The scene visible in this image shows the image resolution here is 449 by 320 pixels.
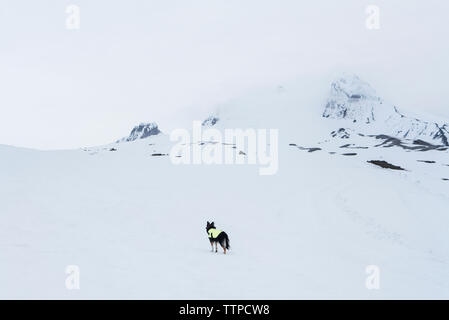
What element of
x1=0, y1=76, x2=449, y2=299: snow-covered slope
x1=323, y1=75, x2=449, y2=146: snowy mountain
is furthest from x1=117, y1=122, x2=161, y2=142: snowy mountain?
x1=0, y1=76, x2=449, y2=299: snow-covered slope

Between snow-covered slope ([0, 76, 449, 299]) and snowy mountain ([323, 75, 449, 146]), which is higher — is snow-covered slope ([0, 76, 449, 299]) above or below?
below

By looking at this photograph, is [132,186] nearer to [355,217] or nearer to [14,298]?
[355,217]

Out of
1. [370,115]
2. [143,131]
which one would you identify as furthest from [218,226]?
[143,131]

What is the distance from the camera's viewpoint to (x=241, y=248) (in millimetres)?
14352

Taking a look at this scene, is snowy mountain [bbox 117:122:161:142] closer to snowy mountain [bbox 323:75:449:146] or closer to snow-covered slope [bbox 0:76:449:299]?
snowy mountain [bbox 323:75:449:146]

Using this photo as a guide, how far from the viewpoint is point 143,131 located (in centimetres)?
18125

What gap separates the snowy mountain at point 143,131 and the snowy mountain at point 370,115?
102 meters

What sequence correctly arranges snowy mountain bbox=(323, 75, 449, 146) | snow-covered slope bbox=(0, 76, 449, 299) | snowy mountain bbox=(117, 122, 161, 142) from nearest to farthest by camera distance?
1. snow-covered slope bbox=(0, 76, 449, 299)
2. snowy mountain bbox=(323, 75, 449, 146)
3. snowy mountain bbox=(117, 122, 161, 142)

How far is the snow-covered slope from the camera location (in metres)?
8.51

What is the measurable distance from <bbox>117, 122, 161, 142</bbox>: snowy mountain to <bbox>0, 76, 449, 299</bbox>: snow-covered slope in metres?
147

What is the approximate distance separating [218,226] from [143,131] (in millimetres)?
171051

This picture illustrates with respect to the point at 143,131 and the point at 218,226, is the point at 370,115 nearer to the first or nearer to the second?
the point at 218,226

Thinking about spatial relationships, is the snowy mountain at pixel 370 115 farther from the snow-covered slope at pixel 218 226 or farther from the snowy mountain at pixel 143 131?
the snowy mountain at pixel 143 131
